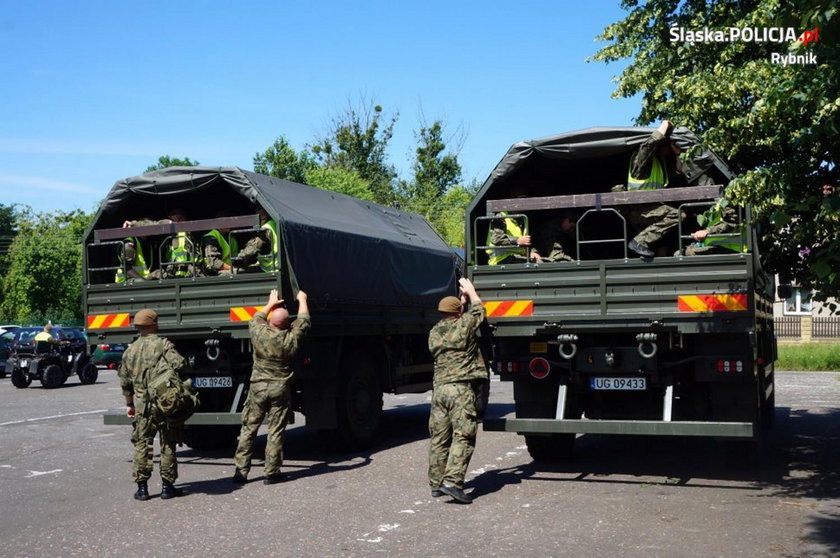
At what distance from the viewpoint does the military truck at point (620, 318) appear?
8.35 m

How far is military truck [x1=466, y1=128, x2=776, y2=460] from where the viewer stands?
835cm

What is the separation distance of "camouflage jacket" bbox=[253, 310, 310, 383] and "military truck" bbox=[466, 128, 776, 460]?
1801 millimetres

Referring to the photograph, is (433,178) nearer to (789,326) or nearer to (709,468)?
(789,326)

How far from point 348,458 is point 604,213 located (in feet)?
12.8

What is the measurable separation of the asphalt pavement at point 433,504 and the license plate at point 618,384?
87cm

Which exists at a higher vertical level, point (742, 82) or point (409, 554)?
point (742, 82)

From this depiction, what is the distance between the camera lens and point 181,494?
28.1 feet

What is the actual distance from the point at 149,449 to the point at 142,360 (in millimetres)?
799

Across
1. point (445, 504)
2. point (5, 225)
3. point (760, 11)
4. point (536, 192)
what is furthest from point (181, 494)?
A: point (5, 225)

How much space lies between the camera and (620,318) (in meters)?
8.62

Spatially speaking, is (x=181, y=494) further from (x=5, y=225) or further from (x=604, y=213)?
(x=5, y=225)

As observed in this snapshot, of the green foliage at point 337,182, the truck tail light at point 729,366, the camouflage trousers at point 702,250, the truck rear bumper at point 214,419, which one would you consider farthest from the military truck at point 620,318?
the green foliage at point 337,182

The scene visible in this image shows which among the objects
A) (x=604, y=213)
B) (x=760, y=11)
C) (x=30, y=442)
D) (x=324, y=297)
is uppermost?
(x=760, y=11)

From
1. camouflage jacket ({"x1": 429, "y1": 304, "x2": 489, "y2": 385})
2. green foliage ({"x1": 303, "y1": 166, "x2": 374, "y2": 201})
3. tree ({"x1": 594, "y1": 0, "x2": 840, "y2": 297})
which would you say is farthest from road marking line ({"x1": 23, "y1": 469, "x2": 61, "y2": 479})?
green foliage ({"x1": 303, "y1": 166, "x2": 374, "y2": 201})
